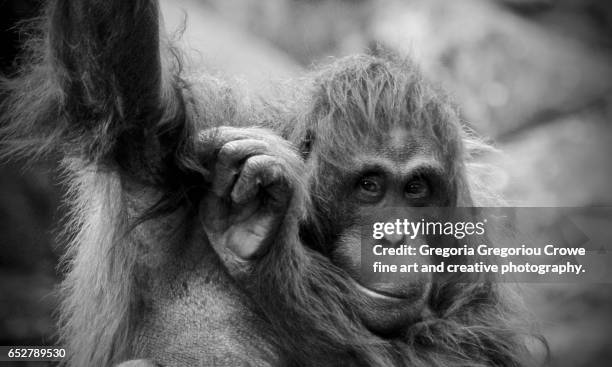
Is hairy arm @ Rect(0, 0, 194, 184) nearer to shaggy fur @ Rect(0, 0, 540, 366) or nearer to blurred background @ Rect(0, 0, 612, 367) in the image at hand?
shaggy fur @ Rect(0, 0, 540, 366)

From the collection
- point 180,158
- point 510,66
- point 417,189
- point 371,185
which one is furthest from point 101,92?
point 510,66

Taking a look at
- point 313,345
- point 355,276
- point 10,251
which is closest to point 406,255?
point 355,276

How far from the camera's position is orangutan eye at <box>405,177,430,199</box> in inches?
113

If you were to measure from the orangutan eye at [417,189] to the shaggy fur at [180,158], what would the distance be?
5.5 inches

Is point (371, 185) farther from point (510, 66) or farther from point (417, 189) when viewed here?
point (510, 66)

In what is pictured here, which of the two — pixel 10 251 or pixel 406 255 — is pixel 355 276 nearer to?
pixel 406 255

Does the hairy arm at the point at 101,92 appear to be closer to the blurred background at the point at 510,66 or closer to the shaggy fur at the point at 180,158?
the shaggy fur at the point at 180,158

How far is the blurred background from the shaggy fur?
6.27 feet

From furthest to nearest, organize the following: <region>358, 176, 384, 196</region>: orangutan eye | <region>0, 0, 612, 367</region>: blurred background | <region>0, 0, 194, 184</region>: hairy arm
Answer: <region>0, 0, 612, 367</region>: blurred background, <region>358, 176, 384, 196</region>: orangutan eye, <region>0, 0, 194, 184</region>: hairy arm

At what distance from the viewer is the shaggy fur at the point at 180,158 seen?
7.60 ft

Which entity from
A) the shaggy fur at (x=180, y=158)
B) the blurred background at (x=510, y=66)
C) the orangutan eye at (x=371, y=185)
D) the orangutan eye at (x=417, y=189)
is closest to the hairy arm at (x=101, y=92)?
the shaggy fur at (x=180, y=158)

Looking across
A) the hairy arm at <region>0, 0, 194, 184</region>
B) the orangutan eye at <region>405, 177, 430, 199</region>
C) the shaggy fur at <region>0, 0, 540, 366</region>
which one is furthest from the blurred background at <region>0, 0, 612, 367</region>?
the hairy arm at <region>0, 0, 194, 184</region>

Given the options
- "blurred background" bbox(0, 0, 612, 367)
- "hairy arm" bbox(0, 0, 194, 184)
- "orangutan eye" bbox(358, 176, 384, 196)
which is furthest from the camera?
"blurred background" bbox(0, 0, 612, 367)

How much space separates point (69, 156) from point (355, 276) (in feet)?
3.27
